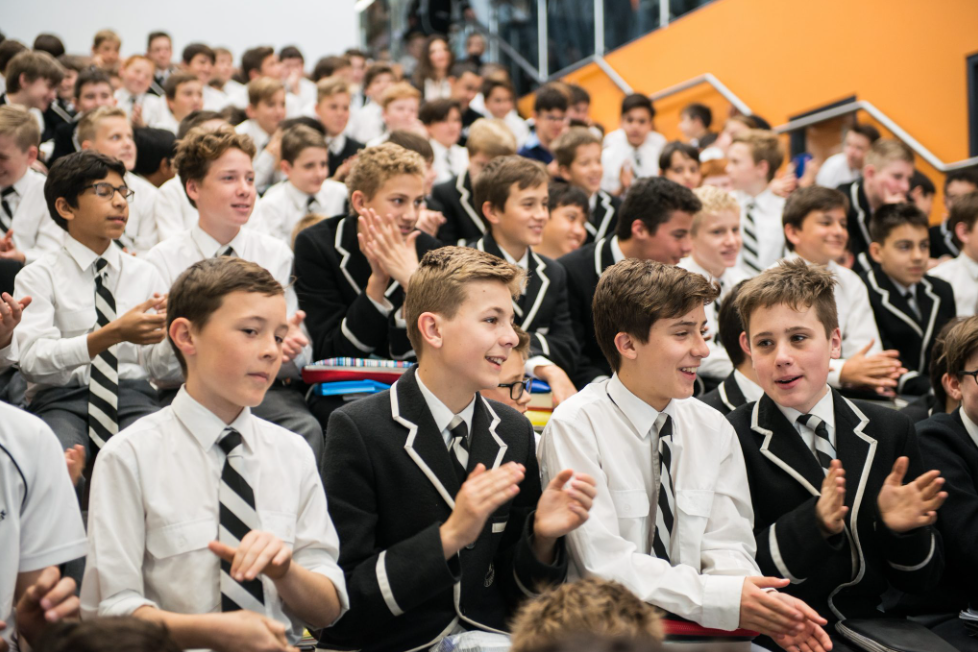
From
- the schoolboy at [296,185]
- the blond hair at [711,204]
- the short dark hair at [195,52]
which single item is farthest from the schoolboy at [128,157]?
the short dark hair at [195,52]

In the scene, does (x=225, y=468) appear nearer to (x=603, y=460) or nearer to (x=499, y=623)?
(x=499, y=623)

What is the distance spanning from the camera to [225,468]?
1.77 m

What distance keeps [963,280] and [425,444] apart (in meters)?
3.36

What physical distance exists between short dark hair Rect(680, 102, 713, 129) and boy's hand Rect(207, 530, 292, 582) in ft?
21.8

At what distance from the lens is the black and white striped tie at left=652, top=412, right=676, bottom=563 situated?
2.07m

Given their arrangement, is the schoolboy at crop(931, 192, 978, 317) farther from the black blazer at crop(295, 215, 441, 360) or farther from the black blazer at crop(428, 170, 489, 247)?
the black blazer at crop(295, 215, 441, 360)

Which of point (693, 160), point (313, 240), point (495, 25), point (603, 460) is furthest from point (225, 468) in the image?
point (495, 25)

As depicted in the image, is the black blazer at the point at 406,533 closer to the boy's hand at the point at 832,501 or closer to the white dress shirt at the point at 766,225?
the boy's hand at the point at 832,501

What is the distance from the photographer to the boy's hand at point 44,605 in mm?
1571

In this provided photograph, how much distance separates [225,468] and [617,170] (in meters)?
5.61

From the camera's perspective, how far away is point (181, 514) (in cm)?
172

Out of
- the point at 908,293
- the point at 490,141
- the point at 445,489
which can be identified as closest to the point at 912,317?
the point at 908,293

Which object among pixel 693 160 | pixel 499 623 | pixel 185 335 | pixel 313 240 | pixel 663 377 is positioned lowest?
pixel 499 623

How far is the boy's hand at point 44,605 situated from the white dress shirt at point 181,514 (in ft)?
0.19
